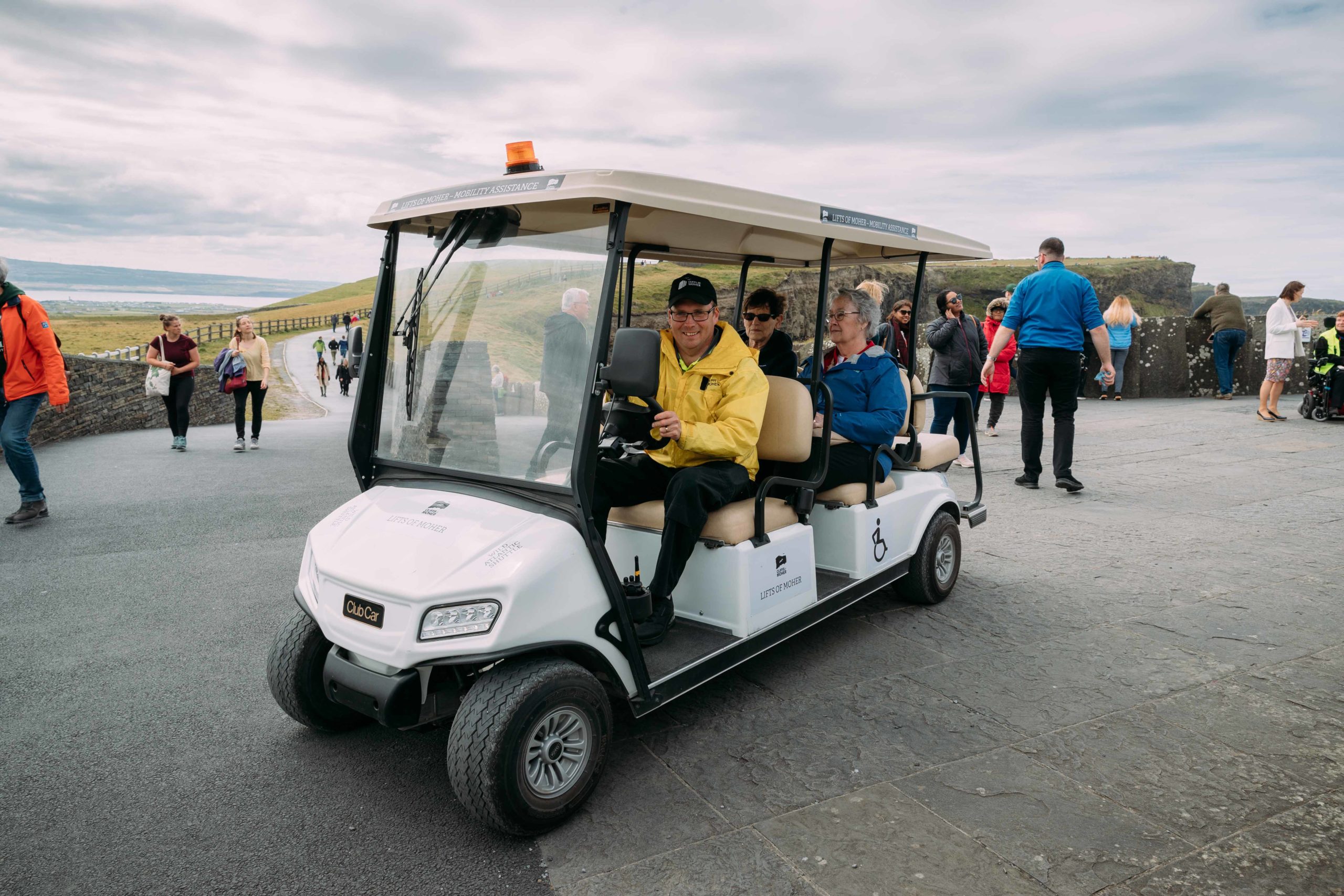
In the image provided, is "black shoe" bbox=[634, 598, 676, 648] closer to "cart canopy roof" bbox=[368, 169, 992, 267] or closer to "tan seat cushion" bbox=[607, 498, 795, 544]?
"tan seat cushion" bbox=[607, 498, 795, 544]

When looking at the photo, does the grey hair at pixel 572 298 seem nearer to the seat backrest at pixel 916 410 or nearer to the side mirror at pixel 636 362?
the side mirror at pixel 636 362

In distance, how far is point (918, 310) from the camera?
4.96 meters

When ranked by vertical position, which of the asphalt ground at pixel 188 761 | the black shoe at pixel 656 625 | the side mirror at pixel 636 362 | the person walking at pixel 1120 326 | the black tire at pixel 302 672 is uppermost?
the person walking at pixel 1120 326

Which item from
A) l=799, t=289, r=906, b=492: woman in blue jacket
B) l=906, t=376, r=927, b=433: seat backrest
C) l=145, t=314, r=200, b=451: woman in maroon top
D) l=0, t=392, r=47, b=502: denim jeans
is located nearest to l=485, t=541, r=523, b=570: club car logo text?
l=799, t=289, r=906, b=492: woman in blue jacket

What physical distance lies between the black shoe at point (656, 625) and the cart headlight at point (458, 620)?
72 cm

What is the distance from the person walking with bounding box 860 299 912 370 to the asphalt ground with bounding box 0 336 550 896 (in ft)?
10.9

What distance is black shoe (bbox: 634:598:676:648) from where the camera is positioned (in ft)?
10.6

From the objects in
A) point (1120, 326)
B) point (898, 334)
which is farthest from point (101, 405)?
point (1120, 326)

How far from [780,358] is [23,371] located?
19.7 feet

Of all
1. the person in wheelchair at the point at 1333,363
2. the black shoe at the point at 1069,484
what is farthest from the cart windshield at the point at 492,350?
the person in wheelchair at the point at 1333,363

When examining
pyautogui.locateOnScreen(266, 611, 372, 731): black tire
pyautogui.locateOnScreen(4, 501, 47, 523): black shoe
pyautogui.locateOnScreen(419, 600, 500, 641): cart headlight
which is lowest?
pyautogui.locateOnScreen(4, 501, 47, 523): black shoe

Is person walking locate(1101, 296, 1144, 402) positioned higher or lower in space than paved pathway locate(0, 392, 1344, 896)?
higher

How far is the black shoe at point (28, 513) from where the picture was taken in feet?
22.6

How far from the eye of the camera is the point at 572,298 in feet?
10.2
